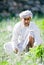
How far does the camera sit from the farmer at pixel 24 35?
32.1 feet

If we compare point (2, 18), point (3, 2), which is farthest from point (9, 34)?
point (3, 2)

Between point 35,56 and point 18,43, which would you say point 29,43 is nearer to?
point 18,43

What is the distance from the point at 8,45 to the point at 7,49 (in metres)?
0.09

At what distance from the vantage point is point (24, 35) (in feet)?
32.9

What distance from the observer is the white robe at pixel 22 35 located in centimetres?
986

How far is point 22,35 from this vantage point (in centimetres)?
1002

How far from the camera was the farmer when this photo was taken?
9797 mm

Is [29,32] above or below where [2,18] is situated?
above

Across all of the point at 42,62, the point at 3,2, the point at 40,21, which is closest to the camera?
the point at 42,62

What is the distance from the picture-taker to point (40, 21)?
14.6 m

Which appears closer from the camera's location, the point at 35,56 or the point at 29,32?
the point at 35,56

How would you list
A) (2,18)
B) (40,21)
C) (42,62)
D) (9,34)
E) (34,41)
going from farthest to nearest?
(2,18), (40,21), (9,34), (34,41), (42,62)

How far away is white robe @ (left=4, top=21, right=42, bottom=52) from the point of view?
9859 millimetres

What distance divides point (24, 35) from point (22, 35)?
4 cm
